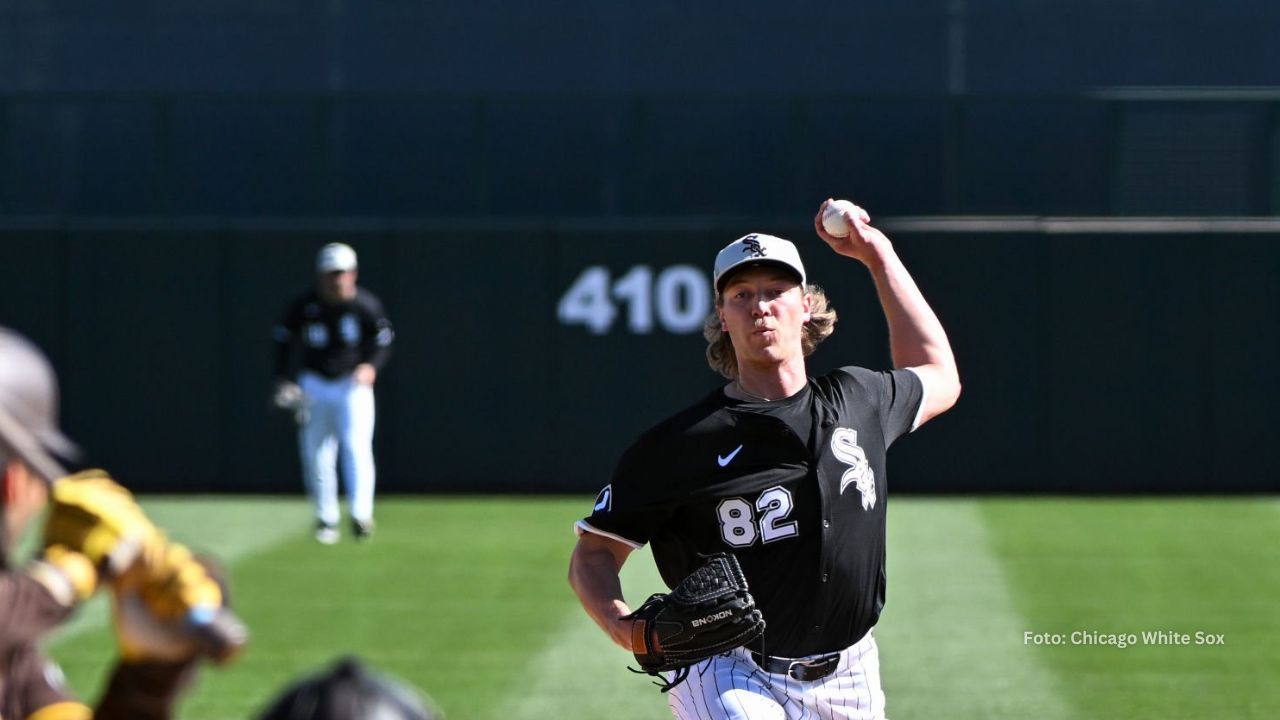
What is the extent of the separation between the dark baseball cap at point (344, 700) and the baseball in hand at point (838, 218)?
2.63 metres

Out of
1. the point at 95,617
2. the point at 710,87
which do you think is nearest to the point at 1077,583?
the point at 95,617

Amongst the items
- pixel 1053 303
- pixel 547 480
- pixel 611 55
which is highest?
pixel 611 55

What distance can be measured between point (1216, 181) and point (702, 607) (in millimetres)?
14473

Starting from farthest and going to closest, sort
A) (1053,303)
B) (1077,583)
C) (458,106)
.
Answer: (458,106) < (1053,303) < (1077,583)

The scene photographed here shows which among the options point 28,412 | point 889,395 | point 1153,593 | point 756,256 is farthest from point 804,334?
point 1153,593

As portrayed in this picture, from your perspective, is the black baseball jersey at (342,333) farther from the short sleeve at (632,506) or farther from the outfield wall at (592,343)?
the short sleeve at (632,506)

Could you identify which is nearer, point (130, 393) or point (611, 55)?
point (130, 393)

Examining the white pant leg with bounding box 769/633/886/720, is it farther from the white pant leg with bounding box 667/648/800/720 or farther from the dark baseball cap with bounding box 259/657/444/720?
the dark baseball cap with bounding box 259/657/444/720

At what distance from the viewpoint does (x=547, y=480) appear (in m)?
17.4

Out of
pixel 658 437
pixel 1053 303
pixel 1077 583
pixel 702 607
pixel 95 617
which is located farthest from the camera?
pixel 1053 303

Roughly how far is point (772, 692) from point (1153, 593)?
6817 millimetres

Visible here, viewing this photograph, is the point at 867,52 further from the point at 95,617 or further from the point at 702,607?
the point at 702,607

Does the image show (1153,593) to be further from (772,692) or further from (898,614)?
(772,692)

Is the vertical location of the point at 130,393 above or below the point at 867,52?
below
